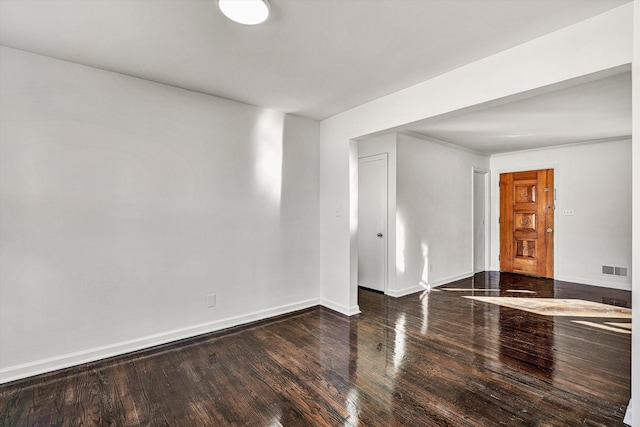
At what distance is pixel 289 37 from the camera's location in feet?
7.32


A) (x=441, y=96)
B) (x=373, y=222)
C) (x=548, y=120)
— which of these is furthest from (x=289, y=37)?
(x=548, y=120)

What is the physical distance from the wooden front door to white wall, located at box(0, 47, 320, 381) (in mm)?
4808

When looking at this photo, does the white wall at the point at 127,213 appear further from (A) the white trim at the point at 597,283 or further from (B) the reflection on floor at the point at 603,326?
(A) the white trim at the point at 597,283

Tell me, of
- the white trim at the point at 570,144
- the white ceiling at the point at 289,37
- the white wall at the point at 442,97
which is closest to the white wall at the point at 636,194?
the white wall at the point at 442,97

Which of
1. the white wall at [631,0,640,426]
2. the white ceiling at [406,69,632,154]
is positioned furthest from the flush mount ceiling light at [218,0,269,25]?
the white wall at [631,0,640,426]

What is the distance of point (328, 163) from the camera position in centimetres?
418

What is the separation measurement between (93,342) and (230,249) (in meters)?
1.42

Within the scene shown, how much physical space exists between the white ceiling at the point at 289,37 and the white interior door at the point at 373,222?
1947 millimetres

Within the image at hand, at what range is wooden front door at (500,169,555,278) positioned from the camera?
19.3 ft

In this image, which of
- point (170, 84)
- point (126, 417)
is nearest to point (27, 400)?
point (126, 417)

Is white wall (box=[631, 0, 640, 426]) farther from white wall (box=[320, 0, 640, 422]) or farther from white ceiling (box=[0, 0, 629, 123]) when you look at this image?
white ceiling (box=[0, 0, 629, 123])

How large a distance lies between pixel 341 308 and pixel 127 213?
2591 millimetres

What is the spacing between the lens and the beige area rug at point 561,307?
12.7 feet

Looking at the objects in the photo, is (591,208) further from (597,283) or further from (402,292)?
(402,292)
